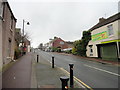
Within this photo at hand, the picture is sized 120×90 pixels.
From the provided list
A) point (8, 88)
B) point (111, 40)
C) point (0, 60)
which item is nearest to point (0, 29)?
point (0, 60)

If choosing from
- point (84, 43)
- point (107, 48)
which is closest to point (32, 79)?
point (107, 48)

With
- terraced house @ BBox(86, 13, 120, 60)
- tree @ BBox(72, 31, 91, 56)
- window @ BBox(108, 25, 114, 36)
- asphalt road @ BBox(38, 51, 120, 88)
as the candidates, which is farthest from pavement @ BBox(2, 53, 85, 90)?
tree @ BBox(72, 31, 91, 56)

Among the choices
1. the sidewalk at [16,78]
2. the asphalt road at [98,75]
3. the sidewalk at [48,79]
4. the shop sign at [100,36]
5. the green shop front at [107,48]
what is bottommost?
the asphalt road at [98,75]

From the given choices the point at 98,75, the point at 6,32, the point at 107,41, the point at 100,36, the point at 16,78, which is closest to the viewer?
the point at 16,78

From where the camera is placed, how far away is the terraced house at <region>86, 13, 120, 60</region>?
610 inches

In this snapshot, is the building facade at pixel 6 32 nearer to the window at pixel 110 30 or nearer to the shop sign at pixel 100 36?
the shop sign at pixel 100 36

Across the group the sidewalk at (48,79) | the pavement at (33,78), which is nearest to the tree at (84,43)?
the pavement at (33,78)

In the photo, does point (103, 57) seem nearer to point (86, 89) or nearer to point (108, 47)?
point (108, 47)

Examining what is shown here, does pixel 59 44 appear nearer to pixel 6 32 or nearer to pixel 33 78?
pixel 6 32

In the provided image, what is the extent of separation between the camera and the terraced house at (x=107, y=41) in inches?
610

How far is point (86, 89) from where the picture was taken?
15.1ft

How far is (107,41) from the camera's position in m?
17.2

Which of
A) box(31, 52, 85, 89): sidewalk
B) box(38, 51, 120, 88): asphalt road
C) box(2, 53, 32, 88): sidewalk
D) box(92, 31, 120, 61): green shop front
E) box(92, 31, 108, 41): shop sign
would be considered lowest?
box(38, 51, 120, 88): asphalt road

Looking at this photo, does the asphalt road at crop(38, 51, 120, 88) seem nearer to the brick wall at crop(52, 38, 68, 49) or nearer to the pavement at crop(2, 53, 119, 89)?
the pavement at crop(2, 53, 119, 89)
